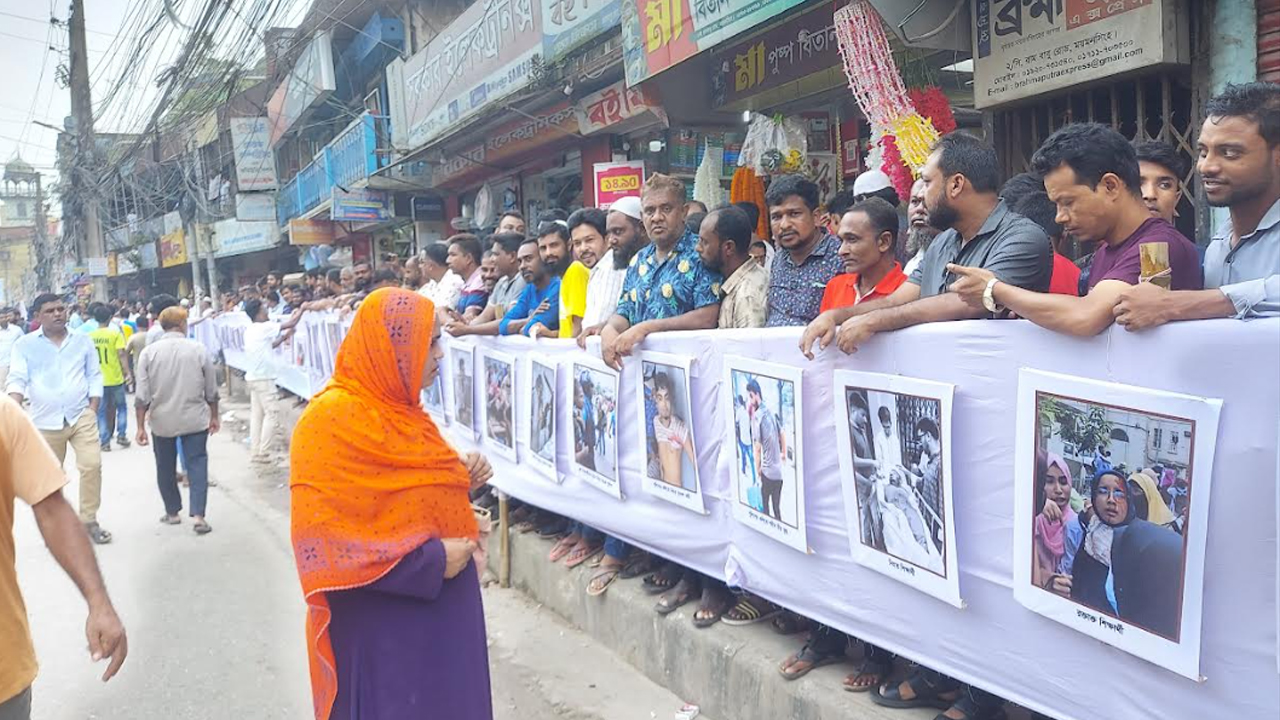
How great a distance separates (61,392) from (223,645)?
12.0ft

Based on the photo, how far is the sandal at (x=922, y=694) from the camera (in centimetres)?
280

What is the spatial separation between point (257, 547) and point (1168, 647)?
6.52 meters

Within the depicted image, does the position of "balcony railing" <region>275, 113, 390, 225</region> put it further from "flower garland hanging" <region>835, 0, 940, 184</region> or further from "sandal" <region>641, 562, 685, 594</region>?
"sandal" <region>641, 562, 685, 594</region>

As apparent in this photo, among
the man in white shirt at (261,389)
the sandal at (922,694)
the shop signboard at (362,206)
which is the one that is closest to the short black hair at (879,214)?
the sandal at (922,694)

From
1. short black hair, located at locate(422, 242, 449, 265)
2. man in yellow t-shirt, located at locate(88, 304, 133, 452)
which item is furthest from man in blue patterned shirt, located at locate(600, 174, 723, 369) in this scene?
man in yellow t-shirt, located at locate(88, 304, 133, 452)

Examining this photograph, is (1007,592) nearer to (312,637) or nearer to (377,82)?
(312,637)

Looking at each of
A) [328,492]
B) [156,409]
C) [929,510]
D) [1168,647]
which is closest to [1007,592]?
[929,510]

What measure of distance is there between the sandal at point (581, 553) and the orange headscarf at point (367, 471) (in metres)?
2.16

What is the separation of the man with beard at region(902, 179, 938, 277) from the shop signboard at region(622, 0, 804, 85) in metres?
1.86

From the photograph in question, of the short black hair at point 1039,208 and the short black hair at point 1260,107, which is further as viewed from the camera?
the short black hair at point 1039,208

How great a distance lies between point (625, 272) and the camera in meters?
4.79

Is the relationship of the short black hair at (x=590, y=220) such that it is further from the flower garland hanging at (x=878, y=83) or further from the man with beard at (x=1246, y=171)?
the man with beard at (x=1246, y=171)

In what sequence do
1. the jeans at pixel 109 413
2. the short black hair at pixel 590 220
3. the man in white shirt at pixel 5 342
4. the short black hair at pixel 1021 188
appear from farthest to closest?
1. the man in white shirt at pixel 5 342
2. the jeans at pixel 109 413
3. the short black hair at pixel 590 220
4. the short black hair at pixel 1021 188

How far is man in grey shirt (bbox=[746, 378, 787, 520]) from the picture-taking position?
315cm
